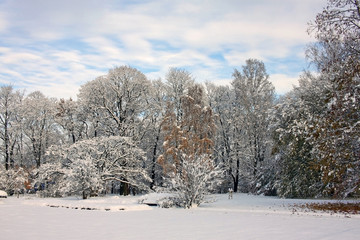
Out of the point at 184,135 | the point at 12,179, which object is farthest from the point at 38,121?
the point at 184,135

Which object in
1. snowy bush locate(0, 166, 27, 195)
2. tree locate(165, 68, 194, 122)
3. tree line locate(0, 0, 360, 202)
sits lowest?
snowy bush locate(0, 166, 27, 195)

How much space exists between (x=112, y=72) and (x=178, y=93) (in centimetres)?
723

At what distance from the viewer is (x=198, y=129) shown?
3047 cm

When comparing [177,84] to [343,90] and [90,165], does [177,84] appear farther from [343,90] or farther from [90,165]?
[343,90]

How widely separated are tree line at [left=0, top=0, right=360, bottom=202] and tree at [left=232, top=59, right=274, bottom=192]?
108 millimetres

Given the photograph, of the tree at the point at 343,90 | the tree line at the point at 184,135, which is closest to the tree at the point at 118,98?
the tree line at the point at 184,135

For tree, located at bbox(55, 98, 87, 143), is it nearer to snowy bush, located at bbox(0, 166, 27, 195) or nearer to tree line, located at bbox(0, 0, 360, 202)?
tree line, located at bbox(0, 0, 360, 202)

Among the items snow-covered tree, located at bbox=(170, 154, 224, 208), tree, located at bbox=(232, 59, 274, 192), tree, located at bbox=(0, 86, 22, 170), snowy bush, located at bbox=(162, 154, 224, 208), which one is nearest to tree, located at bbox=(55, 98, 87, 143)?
tree, located at bbox=(0, 86, 22, 170)

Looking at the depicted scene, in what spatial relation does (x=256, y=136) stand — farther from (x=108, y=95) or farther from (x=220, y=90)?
(x=108, y=95)

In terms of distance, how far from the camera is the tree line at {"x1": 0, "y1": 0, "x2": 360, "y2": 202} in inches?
778

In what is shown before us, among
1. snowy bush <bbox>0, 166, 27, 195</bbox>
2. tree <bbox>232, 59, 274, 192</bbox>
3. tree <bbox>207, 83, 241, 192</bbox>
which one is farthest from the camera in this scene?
tree <bbox>207, 83, 241, 192</bbox>

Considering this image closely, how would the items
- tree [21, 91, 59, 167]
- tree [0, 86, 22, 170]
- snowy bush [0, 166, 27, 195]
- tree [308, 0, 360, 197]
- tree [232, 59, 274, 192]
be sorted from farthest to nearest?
tree [21, 91, 59, 167] → tree [0, 86, 22, 170] → tree [232, 59, 274, 192] → snowy bush [0, 166, 27, 195] → tree [308, 0, 360, 197]

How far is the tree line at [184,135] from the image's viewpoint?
1975 centimetres

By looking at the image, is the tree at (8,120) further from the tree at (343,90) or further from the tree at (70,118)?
the tree at (343,90)
